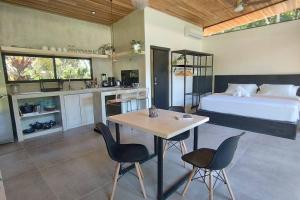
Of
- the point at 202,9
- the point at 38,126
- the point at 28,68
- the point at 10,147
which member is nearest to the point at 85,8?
the point at 28,68

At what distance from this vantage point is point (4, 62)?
369cm

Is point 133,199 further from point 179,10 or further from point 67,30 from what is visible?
point 179,10

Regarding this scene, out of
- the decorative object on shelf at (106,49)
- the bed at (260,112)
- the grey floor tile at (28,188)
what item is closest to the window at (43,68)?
the decorative object on shelf at (106,49)

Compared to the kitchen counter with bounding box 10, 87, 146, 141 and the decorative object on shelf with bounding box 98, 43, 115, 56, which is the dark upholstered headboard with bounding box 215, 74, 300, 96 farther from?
the decorative object on shelf with bounding box 98, 43, 115, 56

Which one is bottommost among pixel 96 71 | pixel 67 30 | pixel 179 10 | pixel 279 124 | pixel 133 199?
pixel 133 199

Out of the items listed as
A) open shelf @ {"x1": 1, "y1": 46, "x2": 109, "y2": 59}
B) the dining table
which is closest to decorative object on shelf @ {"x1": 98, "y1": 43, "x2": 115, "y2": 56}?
open shelf @ {"x1": 1, "y1": 46, "x2": 109, "y2": 59}

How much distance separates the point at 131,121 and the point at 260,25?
17.9 feet

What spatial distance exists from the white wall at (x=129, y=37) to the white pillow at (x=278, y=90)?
340 centimetres

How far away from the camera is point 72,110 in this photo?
13.7ft

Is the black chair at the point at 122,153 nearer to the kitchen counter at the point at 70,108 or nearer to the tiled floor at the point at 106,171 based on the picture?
the tiled floor at the point at 106,171

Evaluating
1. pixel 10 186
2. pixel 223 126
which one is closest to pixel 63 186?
pixel 10 186

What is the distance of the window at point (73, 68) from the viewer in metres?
4.49

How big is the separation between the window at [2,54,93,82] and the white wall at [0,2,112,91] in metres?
0.23

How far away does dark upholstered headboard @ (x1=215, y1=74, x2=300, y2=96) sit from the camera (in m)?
4.77
